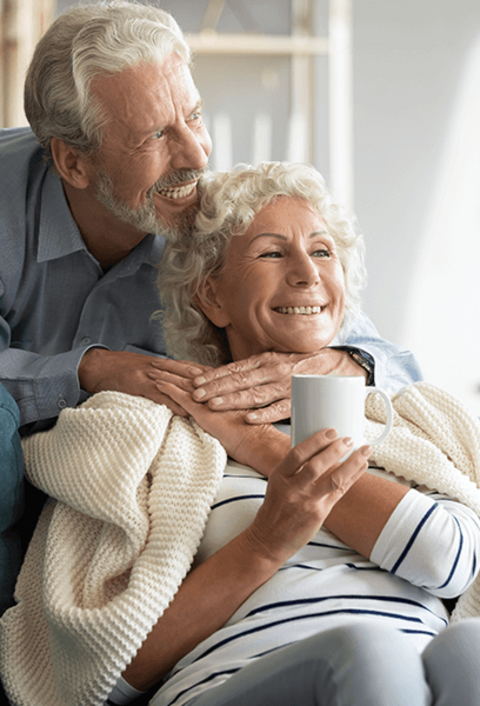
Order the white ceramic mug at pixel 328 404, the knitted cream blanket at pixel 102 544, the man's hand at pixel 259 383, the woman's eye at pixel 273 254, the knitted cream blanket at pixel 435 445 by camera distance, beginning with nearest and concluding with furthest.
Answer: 1. the white ceramic mug at pixel 328 404
2. the knitted cream blanket at pixel 102 544
3. the knitted cream blanket at pixel 435 445
4. the man's hand at pixel 259 383
5. the woman's eye at pixel 273 254

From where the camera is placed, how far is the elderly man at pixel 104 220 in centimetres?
133

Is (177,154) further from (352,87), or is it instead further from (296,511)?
(352,87)

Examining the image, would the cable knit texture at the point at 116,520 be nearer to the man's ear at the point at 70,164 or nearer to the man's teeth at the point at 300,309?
the man's teeth at the point at 300,309

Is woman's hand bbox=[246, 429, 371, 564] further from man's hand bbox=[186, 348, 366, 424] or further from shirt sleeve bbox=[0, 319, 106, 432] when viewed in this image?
shirt sleeve bbox=[0, 319, 106, 432]

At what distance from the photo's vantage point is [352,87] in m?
3.67

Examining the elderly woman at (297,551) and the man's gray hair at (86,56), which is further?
the man's gray hair at (86,56)

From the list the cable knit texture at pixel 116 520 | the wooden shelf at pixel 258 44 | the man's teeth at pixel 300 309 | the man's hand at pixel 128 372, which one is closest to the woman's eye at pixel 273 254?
the man's teeth at pixel 300 309

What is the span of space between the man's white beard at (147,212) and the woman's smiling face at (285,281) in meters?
0.19

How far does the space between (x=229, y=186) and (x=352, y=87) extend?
8.61 feet

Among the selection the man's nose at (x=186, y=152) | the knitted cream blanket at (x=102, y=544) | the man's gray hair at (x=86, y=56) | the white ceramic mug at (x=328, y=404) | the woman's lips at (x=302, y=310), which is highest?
the man's gray hair at (x=86, y=56)

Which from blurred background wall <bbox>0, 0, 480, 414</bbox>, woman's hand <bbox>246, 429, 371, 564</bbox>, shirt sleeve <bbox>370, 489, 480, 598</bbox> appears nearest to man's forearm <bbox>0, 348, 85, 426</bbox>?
woman's hand <bbox>246, 429, 371, 564</bbox>

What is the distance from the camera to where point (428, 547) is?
3.03 feet

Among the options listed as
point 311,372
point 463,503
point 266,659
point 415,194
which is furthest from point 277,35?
point 266,659

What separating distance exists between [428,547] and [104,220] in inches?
46.0
